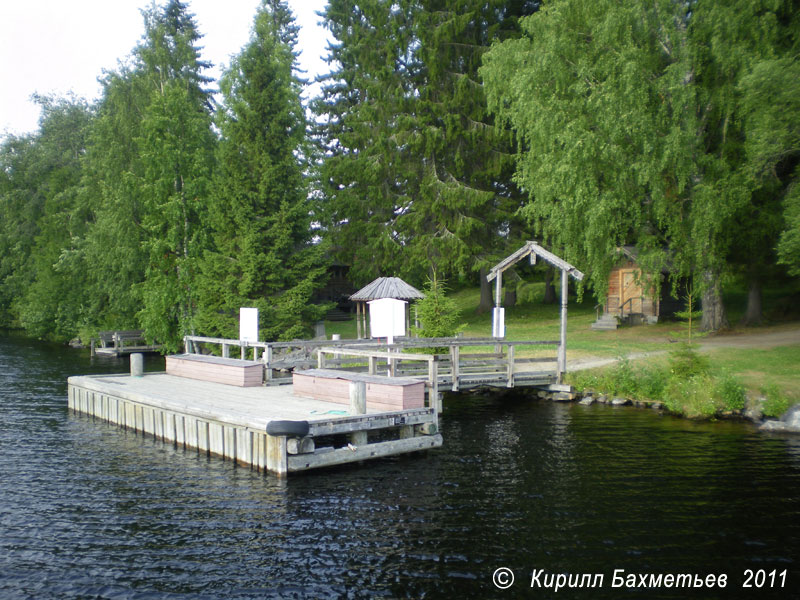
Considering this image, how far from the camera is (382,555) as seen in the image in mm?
9055

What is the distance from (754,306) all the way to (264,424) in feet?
82.8

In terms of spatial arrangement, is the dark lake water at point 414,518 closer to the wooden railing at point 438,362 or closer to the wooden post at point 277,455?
the wooden post at point 277,455

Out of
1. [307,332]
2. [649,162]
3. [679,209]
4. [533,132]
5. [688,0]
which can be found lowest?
[307,332]

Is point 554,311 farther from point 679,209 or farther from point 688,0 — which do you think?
point 688,0

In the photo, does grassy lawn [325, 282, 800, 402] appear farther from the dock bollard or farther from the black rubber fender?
the black rubber fender

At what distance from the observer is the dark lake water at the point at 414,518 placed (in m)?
8.36

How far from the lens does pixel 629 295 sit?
3584 centimetres

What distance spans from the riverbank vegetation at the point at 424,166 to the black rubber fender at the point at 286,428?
1586cm

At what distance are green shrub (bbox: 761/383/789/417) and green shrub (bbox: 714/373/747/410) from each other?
594 mm

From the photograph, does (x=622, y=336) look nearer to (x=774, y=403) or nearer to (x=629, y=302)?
(x=629, y=302)

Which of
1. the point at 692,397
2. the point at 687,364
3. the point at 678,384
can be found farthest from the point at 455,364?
the point at 687,364

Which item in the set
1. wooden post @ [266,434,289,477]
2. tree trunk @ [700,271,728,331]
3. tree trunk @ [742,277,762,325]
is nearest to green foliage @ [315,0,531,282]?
tree trunk @ [700,271,728,331]

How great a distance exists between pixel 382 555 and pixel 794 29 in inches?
940

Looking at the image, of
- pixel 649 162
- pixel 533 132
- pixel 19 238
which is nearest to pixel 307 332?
pixel 533 132
